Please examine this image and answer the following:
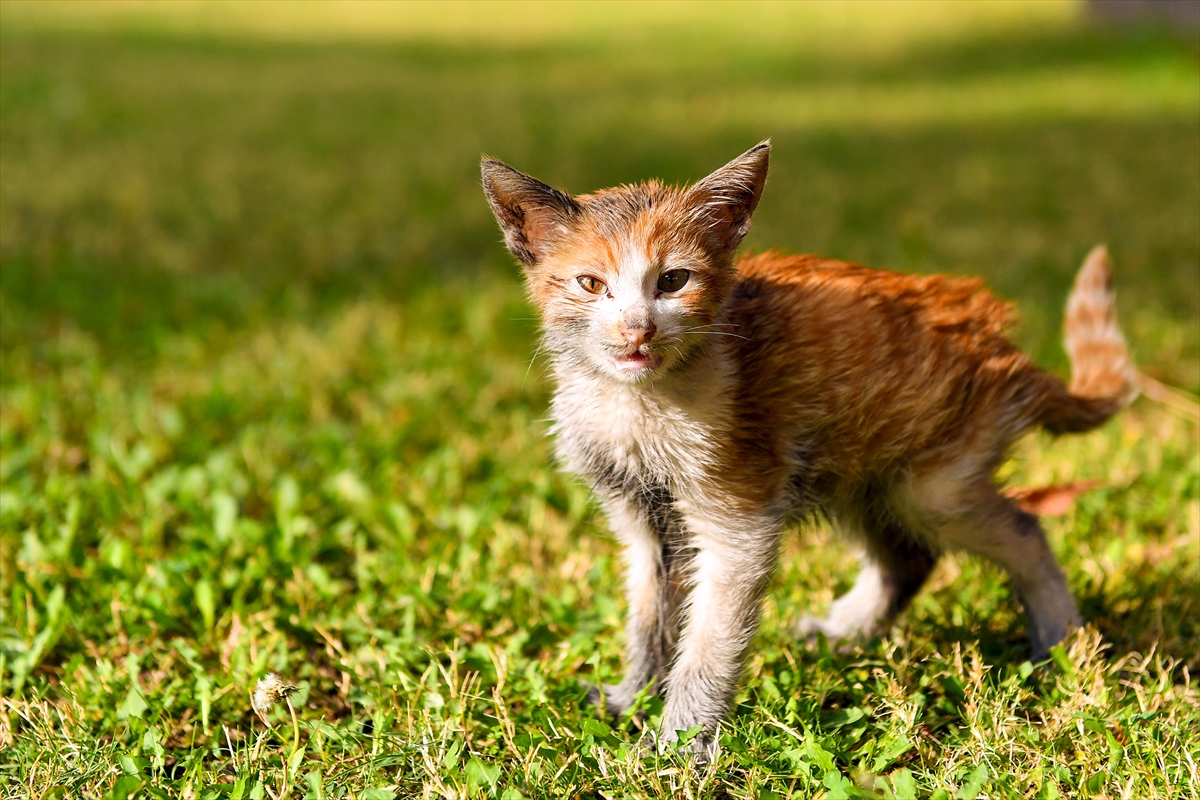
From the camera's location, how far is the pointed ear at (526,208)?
2527 millimetres

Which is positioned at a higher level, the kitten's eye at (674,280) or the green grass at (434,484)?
the kitten's eye at (674,280)

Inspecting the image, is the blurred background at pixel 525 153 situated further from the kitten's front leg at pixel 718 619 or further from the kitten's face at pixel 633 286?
the kitten's face at pixel 633 286

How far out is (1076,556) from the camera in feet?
11.4

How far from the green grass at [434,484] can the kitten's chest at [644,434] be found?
0.58 meters

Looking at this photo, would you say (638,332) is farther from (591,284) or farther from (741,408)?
(741,408)

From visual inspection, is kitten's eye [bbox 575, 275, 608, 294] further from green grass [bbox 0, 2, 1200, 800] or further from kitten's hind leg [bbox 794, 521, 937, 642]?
kitten's hind leg [bbox 794, 521, 937, 642]

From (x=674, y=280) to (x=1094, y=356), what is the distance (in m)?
1.55

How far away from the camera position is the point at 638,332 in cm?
237

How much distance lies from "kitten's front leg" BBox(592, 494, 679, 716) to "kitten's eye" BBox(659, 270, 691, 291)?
2.10 feet

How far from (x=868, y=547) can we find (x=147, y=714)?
194 centimetres

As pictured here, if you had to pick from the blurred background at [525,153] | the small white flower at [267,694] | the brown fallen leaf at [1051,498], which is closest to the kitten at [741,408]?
the brown fallen leaf at [1051,498]

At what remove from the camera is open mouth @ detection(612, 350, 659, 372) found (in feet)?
7.91

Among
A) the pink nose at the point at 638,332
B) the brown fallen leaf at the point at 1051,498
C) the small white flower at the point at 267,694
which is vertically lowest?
the brown fallen leaf at the point at 1051,498

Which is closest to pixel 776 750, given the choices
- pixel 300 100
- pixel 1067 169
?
pixel 1067 169
